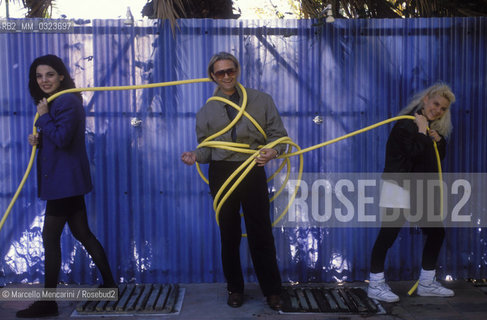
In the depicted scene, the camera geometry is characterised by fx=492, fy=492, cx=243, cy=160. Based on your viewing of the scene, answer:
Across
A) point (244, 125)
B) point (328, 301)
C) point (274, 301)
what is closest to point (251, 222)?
point (274, 301)

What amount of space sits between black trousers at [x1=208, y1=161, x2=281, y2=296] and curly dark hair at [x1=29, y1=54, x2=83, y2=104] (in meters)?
1.33

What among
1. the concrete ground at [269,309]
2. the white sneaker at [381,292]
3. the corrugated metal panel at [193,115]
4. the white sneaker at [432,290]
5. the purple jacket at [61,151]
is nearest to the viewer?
the purple jacket at [61,151]

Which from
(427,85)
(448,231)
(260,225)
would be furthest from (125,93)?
(448,231)

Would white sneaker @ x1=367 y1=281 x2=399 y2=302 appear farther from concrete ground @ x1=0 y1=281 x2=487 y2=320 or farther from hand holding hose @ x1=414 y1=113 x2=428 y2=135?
hand holding hose @ x1=414 y1=113 x2=428 y2=135

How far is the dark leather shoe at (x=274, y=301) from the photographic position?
12.7 ft

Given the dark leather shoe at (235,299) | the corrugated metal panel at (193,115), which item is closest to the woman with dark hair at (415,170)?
the corrugated metal panel at (193,115)

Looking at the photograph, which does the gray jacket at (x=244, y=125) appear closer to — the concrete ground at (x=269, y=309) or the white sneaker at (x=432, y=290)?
the concrete ground at (x=269, y=309)

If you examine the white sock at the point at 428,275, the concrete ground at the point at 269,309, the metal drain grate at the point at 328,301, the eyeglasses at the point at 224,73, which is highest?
the eyeglasses at the point at 224,73

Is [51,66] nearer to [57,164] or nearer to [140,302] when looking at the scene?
[57,164]

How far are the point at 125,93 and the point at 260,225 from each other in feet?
5.60

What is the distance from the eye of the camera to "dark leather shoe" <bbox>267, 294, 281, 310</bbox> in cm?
388

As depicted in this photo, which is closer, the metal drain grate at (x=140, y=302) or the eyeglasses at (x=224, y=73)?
the eyeglasses at (x=224, y=73)

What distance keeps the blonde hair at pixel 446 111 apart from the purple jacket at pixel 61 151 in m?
2.68

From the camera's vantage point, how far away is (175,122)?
443cm
